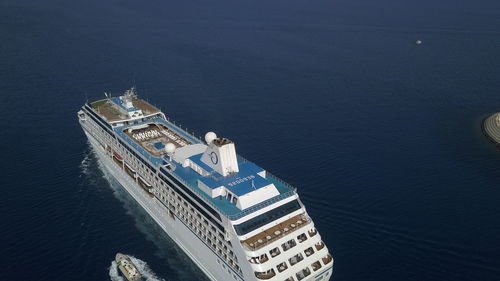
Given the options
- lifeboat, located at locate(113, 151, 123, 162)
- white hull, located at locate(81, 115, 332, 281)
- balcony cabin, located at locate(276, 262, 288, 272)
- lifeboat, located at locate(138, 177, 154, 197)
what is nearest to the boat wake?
white hull, located at locate(81, 115, 332, 281)

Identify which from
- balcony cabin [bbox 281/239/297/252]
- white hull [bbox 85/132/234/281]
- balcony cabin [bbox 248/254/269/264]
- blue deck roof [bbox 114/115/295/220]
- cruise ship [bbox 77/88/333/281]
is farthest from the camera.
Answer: white hull [bbox 85/132/234/281]

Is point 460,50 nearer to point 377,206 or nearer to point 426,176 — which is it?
point 426,176

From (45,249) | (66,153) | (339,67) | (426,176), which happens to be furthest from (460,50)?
(45,249)

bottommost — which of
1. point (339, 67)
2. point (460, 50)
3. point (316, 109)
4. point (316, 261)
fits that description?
point (316, 261)

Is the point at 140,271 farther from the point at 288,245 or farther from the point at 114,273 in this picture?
the point at 288,245

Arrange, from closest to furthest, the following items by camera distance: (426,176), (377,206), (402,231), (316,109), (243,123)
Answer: (402,231) < (377,206) < (426,176) < (243,123) < (316,109)

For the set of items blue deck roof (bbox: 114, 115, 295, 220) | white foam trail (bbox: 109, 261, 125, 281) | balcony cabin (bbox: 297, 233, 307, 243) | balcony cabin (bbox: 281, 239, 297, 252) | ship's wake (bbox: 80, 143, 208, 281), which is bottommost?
white foam trail (bbox: 109, 261, 125, 281)

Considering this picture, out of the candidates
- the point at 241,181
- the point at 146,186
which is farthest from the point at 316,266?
the point at 146,186

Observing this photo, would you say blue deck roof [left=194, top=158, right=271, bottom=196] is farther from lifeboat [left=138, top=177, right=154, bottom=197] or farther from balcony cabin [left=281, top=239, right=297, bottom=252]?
lifeboat [left=138, top=177, right=154, bottom=197]

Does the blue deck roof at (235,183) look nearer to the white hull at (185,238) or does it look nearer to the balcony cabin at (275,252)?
the white hull at (185,238)
